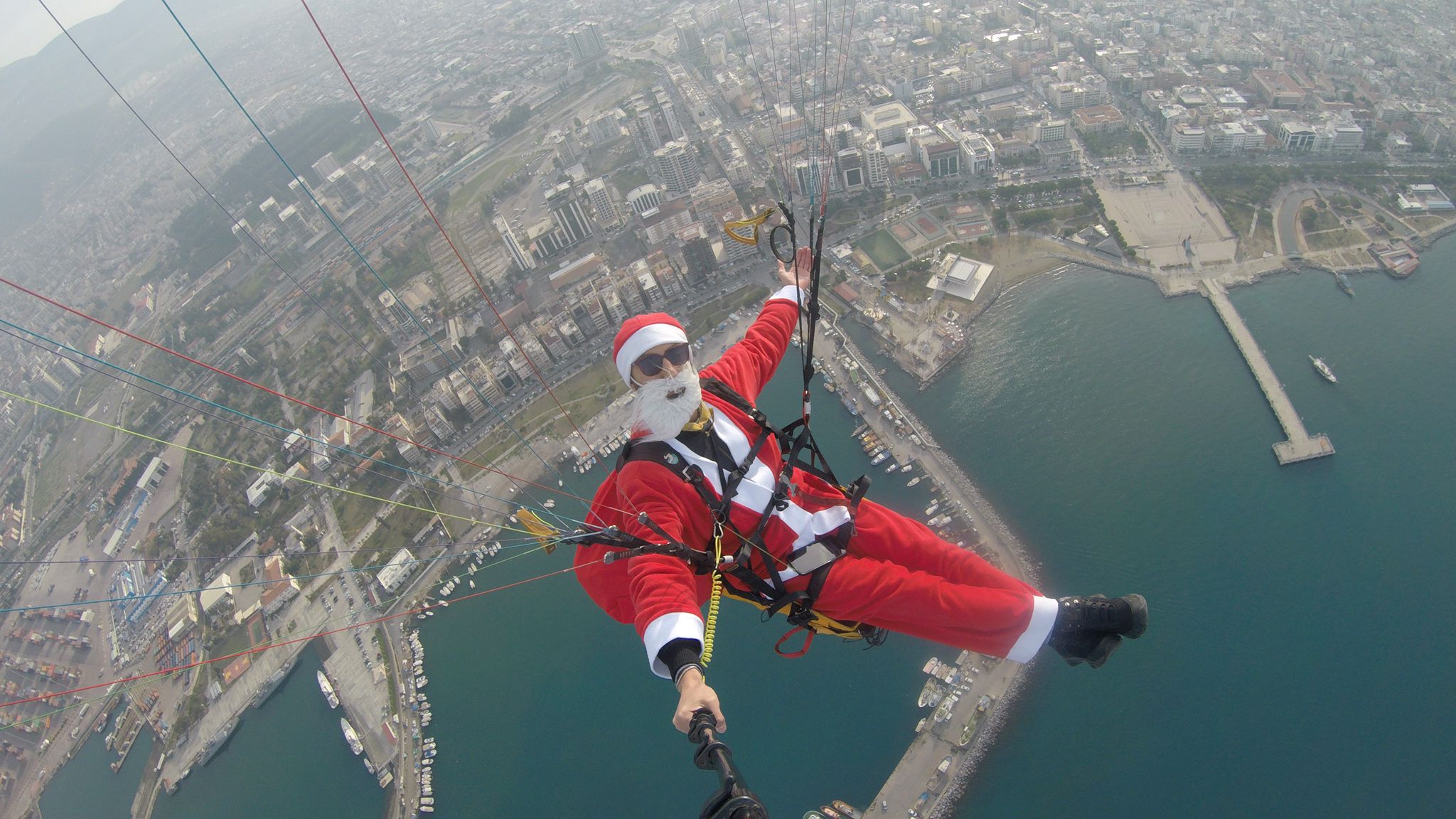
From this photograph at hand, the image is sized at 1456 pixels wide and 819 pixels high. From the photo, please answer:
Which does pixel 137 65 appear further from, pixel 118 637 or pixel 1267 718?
pixel 1267 718

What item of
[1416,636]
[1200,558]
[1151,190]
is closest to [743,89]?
[1151,190]

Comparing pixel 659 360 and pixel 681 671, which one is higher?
pixel 659 360

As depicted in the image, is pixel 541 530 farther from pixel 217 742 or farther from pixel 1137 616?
pixel 217 742

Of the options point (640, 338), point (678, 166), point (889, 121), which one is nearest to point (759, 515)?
point (640, 338)

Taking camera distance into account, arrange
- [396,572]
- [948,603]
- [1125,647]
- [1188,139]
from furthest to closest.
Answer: [1188,139] < [396,572] < [1125,647] < [948,603]

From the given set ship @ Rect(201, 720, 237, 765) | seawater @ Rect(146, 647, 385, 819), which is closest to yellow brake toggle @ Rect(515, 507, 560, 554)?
seawater @ Rect(146, 647, 385, 819)

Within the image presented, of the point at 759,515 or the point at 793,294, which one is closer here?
the point at 759,515

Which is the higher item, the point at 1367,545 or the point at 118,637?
the point at 118,637
